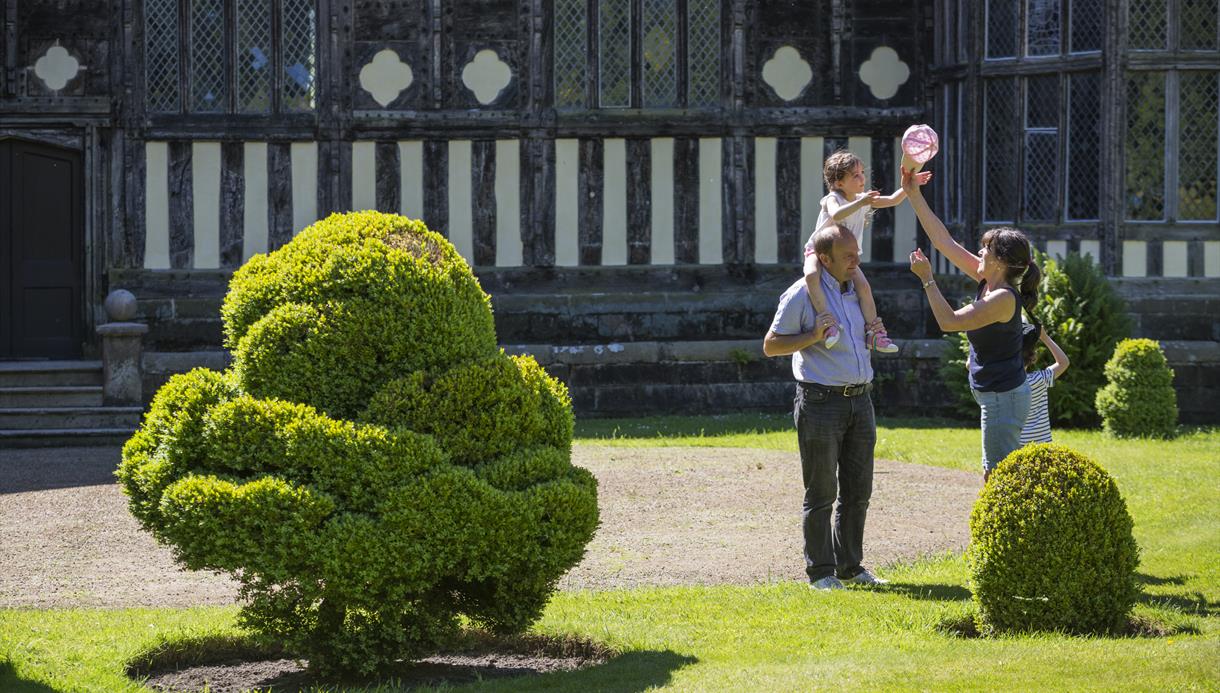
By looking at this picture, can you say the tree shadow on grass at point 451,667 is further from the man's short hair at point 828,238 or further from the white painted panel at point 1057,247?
the white painted panel at point 1057,247

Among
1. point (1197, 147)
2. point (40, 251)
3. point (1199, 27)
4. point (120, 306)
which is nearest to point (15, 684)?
point (120, 306)

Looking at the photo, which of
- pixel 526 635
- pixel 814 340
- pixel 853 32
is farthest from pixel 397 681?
pixel 853 32

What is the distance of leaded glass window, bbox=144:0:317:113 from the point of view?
17.3 m

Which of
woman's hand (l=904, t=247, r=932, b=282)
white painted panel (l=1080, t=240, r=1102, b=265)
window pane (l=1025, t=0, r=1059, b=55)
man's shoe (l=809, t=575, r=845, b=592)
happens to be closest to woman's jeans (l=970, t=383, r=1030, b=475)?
woman's hand (l=904, t=247, r=932, b=282)

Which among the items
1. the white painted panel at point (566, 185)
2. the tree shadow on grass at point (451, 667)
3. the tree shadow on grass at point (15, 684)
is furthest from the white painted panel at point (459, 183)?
the tree shadow on grass at point (15, 684)

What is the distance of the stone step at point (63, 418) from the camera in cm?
1519

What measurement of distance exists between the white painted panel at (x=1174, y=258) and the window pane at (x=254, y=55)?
9.56m

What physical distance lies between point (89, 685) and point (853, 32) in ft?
44.1

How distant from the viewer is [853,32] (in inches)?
701

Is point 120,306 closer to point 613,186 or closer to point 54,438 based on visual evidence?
point 54,438

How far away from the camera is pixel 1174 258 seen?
16.1 metres

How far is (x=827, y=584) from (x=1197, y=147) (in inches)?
394

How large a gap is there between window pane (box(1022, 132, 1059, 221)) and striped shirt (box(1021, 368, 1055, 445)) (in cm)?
865

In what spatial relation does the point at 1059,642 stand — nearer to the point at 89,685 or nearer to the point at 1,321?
the point at 89,685
